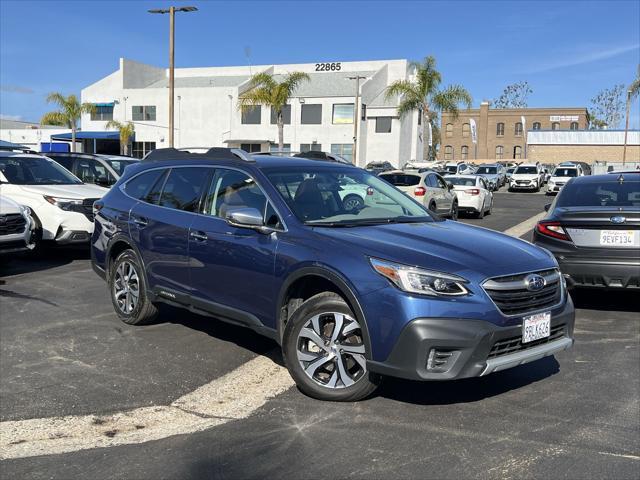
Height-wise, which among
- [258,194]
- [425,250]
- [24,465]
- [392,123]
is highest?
[392,123]

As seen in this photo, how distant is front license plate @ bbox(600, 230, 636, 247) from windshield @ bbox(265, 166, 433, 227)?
7.35 feet

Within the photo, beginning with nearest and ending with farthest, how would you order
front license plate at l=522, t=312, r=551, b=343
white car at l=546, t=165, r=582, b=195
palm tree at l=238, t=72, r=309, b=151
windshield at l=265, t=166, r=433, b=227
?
front license plate at l=522, t=312, r=551, b=343 < windshield at l=265, t=166, r=433, b=227 < white car at l=546, t=165, r=582, b=195 < palm tree at l=238, t=72, r=309, b=151

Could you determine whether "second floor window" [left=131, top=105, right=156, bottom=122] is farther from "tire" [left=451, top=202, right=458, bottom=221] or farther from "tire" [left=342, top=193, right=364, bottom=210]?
"tire" [left=342, top=193, right=364, bottom=210]

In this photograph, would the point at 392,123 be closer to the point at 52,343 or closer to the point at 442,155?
the point at 442,155

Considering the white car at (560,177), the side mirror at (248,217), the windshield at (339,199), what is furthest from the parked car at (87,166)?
the white car at (560,177)

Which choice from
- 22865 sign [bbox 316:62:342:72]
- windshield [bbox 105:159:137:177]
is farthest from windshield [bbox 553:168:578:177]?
22865 sign [bbox 316:62:342:72]

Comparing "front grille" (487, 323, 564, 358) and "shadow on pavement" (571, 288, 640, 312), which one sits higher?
"front grille" (487, 323, 564, 358)

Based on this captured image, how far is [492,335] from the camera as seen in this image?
389 cm

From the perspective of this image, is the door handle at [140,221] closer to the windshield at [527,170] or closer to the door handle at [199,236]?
the door handle at [199,236]

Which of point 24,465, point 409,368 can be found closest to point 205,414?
point 24,465

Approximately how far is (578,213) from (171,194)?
168 inches

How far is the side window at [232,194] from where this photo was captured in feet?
16.5

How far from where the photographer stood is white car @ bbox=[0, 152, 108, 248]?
33.0 feet

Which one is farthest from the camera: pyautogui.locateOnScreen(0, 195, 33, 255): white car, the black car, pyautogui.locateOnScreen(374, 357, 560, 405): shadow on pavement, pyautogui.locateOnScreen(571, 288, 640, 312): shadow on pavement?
pyautogui.locateOnScreen(0, 195, 33, 255): white car
